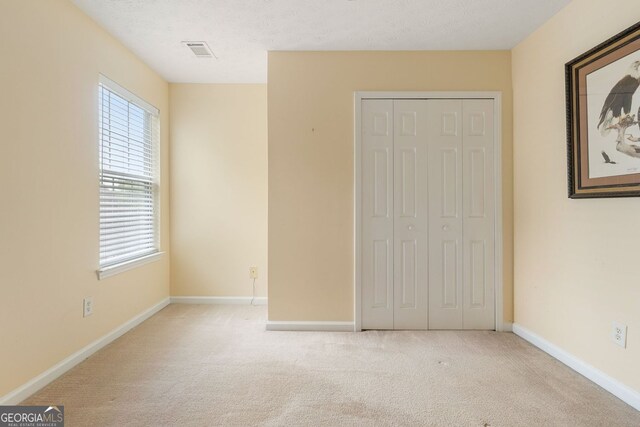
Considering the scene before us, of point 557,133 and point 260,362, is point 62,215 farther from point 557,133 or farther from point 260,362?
point 557,133

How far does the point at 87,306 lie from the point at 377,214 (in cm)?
234

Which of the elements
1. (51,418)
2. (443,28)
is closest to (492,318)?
(443,28)

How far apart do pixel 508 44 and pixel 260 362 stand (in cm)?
324

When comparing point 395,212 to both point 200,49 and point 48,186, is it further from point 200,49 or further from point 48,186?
point 48,186

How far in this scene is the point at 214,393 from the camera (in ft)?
6.33

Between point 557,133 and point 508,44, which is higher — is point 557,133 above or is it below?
below

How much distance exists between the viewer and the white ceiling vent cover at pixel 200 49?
2.77m

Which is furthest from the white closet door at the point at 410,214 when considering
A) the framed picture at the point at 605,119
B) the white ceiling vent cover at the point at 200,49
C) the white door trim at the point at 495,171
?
the white ceiling vent cover at the point at 200,49

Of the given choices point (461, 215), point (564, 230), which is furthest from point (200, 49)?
point (564, 230)

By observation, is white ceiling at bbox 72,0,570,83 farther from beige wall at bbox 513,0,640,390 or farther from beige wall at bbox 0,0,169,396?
beige wall at bbox 0,0,169,396

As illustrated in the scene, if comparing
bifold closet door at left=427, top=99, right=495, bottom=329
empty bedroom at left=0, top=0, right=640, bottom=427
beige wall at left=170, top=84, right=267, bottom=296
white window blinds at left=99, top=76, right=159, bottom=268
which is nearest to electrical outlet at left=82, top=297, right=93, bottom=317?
empty bedroom at left=0, top=0, right=640, bottom=427

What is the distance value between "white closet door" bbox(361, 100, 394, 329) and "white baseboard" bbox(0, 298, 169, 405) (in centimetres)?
206

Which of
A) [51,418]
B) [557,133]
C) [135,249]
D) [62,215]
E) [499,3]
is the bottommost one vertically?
[51,418]

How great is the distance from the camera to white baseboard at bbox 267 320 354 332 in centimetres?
290
